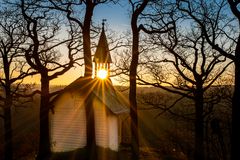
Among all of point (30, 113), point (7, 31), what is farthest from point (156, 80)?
point (30, 113)

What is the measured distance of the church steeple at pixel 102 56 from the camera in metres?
24.1

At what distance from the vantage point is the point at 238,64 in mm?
11453

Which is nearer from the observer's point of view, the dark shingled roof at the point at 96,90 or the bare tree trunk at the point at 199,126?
the bare tree trunk at the point at 199,126

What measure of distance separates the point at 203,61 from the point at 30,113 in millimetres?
48142

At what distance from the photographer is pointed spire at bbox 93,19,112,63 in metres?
24.0

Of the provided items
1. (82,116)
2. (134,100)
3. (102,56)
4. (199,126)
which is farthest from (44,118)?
(199,126)

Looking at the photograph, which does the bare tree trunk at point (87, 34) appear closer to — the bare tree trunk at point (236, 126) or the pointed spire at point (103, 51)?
the pointed spire at point (103, 51)

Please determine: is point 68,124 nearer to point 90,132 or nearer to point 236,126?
point 90,132

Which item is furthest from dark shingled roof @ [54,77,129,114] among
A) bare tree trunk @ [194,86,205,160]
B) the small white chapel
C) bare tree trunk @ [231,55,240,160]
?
bare tree trunk @ [231,55,240,160]

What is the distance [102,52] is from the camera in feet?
80.9

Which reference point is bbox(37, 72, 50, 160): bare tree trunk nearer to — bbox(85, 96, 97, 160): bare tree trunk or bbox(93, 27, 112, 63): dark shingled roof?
bbox(85, 96, 97, 160): bare tree trunk

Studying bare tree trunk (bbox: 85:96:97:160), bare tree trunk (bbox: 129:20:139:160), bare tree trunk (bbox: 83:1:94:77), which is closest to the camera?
bare tree trunk (bbox: 129:20:139:160)

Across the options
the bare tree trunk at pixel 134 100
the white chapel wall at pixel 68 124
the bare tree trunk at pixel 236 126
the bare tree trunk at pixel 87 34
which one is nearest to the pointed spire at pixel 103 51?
the bare tree trunk at pixel 87 34

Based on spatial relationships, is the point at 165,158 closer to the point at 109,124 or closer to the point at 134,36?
the point at 109,124
